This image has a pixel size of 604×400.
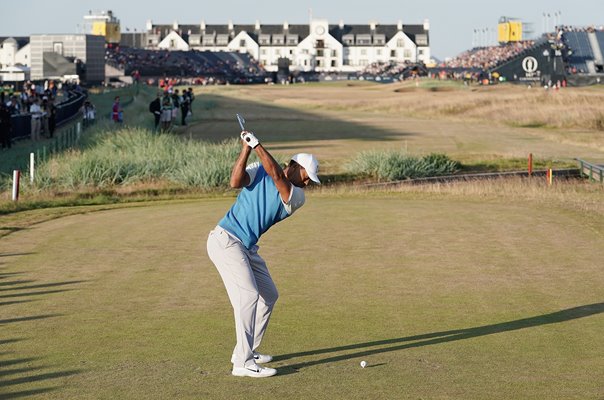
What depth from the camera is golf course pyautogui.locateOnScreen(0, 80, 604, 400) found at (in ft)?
34.0

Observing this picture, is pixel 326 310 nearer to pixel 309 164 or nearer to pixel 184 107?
pixel 309 164

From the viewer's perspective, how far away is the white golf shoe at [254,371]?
1025cm

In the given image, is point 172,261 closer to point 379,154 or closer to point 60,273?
point 60,273

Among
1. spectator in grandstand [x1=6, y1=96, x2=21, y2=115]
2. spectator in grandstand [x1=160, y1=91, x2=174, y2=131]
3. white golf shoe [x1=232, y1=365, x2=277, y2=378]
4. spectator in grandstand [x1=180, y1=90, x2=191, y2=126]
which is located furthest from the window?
white golf shoe [x1=232, y1=365, x2=277, y2=378]

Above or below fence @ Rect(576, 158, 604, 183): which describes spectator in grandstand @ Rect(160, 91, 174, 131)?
above

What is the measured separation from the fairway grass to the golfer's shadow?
→ 28 millimetres

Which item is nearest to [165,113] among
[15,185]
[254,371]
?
[15,185]

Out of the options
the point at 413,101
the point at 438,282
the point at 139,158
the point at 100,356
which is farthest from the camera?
the point at 413,101

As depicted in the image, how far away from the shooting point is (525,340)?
12.2 m

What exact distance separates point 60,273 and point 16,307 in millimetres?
2791

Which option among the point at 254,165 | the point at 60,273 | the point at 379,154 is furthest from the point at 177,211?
the point at 254,165

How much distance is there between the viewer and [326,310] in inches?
546

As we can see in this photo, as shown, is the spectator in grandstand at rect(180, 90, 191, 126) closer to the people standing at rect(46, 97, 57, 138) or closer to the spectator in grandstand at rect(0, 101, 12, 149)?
the people standing at rect(46, 97, 57, 138)

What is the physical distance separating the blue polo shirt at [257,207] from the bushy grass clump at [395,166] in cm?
2598
